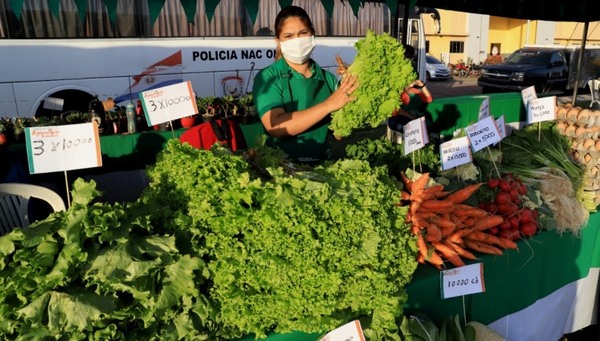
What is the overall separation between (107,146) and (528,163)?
13.8ft

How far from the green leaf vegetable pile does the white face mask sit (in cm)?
100

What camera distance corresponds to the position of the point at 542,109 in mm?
3838

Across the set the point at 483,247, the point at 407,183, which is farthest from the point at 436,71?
the point at 483,247

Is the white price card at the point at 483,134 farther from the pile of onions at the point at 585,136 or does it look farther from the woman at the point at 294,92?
the pile of onions at the point at 585,136

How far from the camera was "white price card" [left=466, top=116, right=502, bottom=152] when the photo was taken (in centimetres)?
313

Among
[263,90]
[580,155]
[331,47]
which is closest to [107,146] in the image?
[263,90]

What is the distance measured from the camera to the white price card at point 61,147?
2.15 m

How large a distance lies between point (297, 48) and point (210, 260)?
150 centimetres

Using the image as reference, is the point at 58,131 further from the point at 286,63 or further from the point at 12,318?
the point at 286,63

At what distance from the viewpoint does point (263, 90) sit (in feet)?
9.29

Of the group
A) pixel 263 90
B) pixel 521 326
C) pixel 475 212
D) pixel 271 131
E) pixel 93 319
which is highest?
pixel 263 90

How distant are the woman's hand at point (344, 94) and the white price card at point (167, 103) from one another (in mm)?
867

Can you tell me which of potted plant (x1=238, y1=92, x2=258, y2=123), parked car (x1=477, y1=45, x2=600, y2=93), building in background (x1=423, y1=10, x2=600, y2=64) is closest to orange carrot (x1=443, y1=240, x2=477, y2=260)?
potted plant (x1=238, y1=92, x2=258, y2=123)

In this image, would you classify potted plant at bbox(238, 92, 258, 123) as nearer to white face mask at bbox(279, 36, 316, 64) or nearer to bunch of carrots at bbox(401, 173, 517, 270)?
white face mask at bbox(279, 36, 316, 64)
